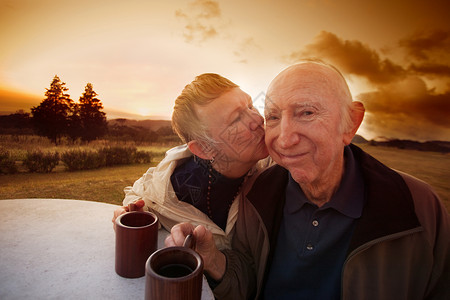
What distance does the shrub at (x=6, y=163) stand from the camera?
2852mm

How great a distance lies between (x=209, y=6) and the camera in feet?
11.8

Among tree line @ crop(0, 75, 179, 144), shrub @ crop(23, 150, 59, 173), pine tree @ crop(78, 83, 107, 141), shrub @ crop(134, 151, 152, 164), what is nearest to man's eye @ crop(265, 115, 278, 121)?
tree line @ crop(0, 75, 179, 144)

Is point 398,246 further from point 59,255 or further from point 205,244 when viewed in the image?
point 59,255

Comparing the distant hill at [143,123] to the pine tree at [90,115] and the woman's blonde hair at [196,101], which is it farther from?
the woman's blonde hair at [196,101]

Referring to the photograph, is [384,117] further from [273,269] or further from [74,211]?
[74,211]

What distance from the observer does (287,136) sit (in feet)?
3.55

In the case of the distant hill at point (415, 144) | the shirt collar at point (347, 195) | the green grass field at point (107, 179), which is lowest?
the green grass field at point (107, 179)

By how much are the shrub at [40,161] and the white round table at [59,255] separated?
1676mm

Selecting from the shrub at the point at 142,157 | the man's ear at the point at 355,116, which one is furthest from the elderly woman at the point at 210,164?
the shrub at the point at 142,157

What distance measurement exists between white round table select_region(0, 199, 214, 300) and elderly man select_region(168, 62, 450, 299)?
1.08ft

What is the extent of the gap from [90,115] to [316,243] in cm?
353

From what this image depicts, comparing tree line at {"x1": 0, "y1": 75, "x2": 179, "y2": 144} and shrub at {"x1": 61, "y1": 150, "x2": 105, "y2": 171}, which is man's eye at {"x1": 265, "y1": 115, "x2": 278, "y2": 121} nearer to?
tree line at {"x1": 0, "y1": 75, "x2": 179, "y2": 144}

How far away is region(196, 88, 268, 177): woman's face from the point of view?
4.61ft

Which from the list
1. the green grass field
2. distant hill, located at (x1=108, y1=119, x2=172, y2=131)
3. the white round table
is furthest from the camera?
distant hill, located at (x1=108, y1=119, x2=172, y2=131)
